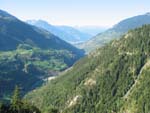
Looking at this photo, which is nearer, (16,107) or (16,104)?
(16,107)

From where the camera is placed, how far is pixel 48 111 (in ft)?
655

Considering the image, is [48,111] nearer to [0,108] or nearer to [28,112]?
[28,112]

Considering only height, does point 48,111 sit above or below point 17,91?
below

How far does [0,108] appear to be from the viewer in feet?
577

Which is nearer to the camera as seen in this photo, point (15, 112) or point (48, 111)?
point (15, 112)

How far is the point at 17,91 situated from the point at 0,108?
15472mm

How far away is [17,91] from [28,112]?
12660 millimetres

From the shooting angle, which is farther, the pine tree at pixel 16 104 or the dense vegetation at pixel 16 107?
the pine tree at pixel 16 104

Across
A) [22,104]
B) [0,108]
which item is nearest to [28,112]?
[22,104]

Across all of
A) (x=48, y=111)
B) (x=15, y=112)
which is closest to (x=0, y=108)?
(x=15, y=112)

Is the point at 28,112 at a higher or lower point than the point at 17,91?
lower

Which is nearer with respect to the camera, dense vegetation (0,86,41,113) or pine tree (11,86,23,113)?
dense vegetation (0,86,41,113)

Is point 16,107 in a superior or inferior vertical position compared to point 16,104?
inferior

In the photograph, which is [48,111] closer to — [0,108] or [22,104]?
[22,104]
